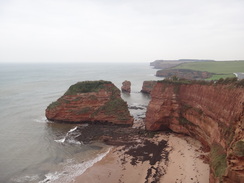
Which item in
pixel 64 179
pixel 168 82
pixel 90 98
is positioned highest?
pixel 168 82

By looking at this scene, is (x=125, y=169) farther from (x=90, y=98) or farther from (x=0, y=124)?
(x=0, y=124)

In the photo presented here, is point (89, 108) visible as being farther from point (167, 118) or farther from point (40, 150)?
point (167, 118)

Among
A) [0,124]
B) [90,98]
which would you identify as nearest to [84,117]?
[90,98]

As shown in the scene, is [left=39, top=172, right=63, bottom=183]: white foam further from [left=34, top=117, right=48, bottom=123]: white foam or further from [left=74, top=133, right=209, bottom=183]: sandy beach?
[left=34, top=117, right=48, bottom=123]: white foam

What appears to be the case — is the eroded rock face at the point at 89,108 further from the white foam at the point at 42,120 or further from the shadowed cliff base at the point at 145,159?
the shadowed cliff base at the point at 145,159

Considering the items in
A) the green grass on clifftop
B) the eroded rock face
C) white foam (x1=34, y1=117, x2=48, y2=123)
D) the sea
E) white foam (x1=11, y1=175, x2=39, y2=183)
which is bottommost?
white foam (x1=11, y1=175, x2=39, y2=183)

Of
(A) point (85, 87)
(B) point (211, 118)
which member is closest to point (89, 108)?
(A) point (85, 87)

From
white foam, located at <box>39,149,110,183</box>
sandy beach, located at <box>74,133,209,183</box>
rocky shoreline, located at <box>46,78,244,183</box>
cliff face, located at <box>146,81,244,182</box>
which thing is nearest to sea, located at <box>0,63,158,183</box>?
white foam, located at <box>39,149,110,183</box>
